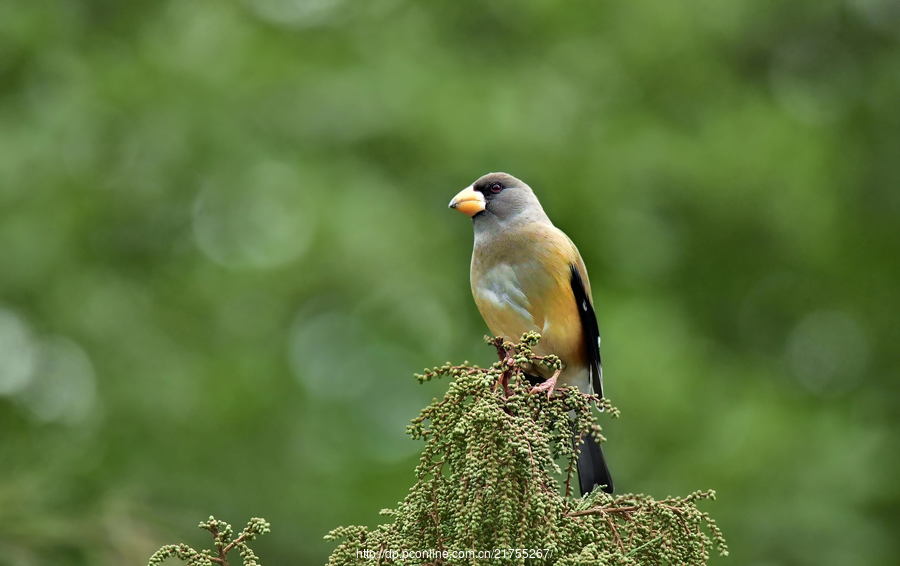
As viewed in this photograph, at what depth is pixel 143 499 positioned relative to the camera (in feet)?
27.5

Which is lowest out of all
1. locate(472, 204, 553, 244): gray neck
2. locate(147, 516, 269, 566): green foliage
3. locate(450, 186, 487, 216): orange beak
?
locate(147, 516, 269, 566): green foliage

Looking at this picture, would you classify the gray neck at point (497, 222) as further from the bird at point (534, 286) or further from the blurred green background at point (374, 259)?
the blurred green background at point (374, 259)

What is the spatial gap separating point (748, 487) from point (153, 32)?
22.9 feet

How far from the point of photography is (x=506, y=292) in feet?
14.4

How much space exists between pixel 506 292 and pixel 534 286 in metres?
0.13

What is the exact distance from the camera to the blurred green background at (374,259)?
8766 millimetres

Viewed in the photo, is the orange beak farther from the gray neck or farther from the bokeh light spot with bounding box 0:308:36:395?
the bokeh light spot with bounding box 0:308:36:395

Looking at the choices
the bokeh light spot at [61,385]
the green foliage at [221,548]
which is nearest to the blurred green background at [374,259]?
the bokeh light spot at [61,385]

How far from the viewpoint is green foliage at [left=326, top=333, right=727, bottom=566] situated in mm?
2207

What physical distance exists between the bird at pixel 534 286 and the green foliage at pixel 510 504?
70.3 inches

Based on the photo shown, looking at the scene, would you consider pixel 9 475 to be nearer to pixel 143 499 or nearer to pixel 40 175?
pixel 143 499

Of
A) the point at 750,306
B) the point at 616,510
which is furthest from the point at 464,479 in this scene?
the point at 750,306

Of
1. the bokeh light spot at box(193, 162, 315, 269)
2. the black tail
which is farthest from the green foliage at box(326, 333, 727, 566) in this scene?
the bokeh light spot at box(193, 162, 315, 269)

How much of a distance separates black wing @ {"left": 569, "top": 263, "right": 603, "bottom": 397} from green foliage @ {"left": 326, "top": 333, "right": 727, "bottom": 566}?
6.63 ft
